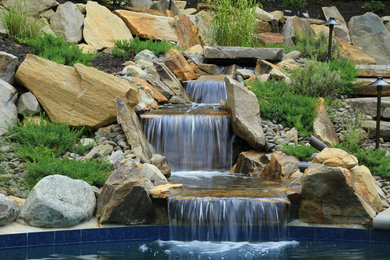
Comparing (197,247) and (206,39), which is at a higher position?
(206,39)

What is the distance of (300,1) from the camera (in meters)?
18.1

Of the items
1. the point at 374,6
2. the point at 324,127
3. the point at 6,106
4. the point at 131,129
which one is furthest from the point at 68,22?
the point at 374,6

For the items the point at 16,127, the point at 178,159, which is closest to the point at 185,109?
the point at 178,159

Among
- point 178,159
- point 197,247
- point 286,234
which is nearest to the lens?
point 197,247

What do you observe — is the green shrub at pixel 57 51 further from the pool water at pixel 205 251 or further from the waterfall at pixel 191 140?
the pool water at pixel 205 251

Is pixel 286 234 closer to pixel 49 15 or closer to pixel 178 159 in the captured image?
pixel 178 159

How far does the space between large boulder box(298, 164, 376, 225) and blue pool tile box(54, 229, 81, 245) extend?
270cm

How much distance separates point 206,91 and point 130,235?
5.28 m

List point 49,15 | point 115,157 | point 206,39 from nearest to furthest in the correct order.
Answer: point 115,157 → point 49,15 → point 206,39

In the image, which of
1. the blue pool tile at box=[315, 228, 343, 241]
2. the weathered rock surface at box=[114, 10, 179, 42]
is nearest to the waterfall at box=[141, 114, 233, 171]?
A: the blue pool tile at box=[315, 228, 343, 241]

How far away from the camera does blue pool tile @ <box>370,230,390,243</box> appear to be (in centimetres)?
648

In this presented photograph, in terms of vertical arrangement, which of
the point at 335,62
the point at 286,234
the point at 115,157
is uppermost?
the point at 335,62

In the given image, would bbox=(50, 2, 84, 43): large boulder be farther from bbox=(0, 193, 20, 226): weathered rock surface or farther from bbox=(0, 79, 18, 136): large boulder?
bbox=(0, 193, 20, 226): weathered rock surface

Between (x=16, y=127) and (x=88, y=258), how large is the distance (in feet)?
10.6
